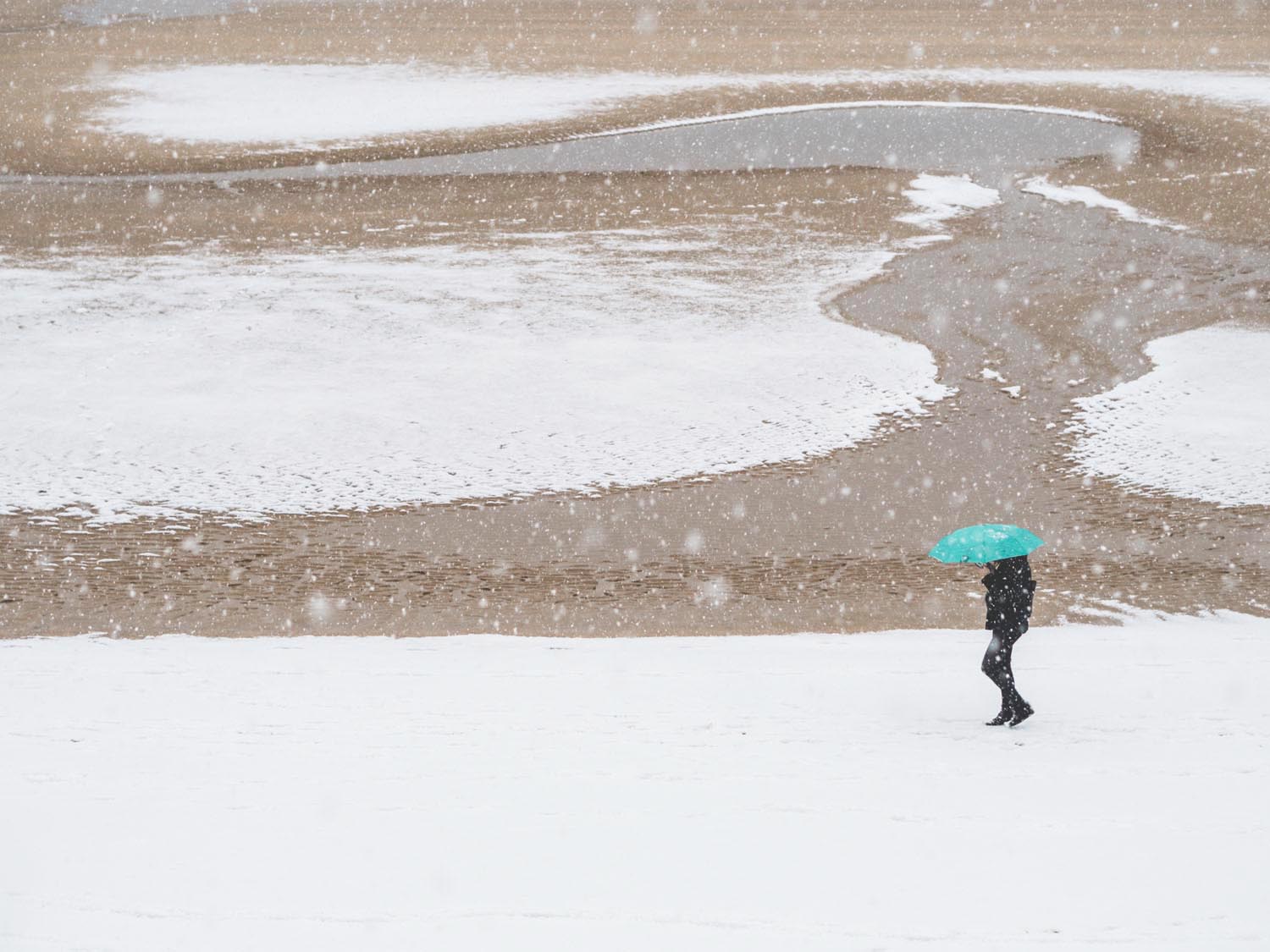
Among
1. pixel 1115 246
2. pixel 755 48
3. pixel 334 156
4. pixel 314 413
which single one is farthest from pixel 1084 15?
pixel 314 413

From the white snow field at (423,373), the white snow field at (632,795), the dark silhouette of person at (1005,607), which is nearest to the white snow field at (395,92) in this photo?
the white snow field at (423,373)

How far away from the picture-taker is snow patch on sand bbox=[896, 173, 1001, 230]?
75.0 ft

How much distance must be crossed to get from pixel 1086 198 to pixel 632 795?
68.3 ft

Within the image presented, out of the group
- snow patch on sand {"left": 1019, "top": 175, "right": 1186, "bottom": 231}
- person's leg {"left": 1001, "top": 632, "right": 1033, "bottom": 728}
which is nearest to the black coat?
person's leg {"left": 1001, "top": 632, "right": 1033, "bottom": 728}

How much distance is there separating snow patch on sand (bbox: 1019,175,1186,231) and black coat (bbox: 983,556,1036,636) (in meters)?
17.2

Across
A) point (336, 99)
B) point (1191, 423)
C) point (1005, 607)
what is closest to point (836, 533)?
point (1005, 607)

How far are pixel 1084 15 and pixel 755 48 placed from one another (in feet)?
41.6

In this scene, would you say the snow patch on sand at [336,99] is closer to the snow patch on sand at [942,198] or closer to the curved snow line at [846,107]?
the curved snow line at [846,107]

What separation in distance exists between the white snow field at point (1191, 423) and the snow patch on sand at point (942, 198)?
687 cm

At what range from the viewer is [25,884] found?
17.7 feet

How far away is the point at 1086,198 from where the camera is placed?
78.5ft

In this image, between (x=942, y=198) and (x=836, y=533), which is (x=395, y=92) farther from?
(x=836, y=533)

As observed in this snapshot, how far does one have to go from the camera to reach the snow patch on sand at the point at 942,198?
75.0 ft

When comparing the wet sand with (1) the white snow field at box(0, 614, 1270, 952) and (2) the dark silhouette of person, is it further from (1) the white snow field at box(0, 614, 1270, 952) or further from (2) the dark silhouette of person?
(2) the dark silhouette of person
